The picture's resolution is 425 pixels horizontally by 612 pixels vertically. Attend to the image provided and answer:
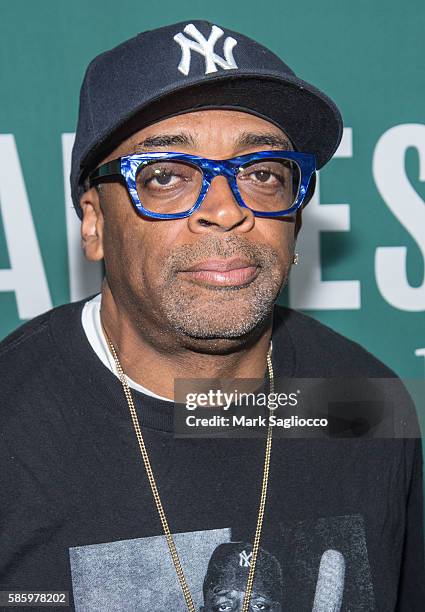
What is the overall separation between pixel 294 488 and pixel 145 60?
0.67 meters

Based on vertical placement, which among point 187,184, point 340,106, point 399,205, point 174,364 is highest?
point 340,106

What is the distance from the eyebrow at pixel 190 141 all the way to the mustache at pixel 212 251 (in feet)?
0.43

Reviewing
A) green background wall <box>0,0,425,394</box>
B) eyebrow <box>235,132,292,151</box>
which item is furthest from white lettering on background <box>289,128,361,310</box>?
eyebrow <box>235,132,292,151</box>

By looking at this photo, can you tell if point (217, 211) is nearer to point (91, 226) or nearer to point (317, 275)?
point (91, 226)

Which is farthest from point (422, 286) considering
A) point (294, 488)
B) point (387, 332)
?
point (294, 488)

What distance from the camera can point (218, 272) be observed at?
43.9 inches

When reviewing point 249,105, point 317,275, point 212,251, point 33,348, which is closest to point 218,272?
point 212,251

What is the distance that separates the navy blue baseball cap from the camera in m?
1.09

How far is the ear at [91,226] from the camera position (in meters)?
1.26

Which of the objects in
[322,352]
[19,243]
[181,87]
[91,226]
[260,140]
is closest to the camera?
[181,87]

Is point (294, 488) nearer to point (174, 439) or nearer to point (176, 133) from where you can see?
point (174, 439)

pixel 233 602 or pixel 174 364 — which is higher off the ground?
pixel 174 364

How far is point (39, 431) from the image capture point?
120 centimetres

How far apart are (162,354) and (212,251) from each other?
8.0 inches
